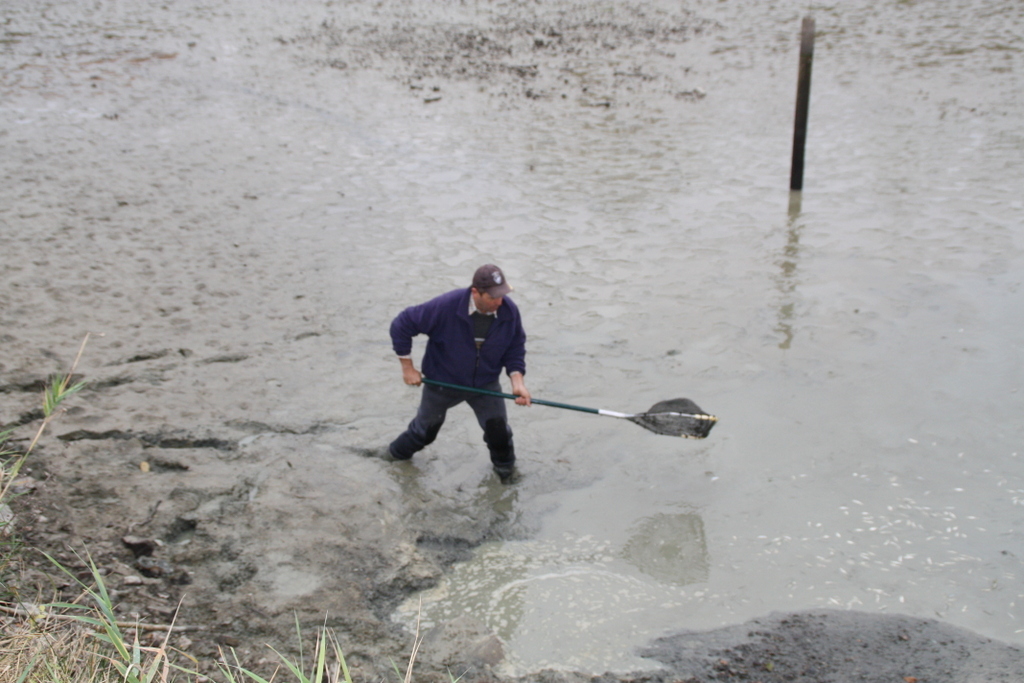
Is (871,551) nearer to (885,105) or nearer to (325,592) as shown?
(325,592)

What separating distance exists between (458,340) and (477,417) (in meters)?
0.56

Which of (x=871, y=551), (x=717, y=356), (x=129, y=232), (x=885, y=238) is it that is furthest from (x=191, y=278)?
(x=885, y=238)

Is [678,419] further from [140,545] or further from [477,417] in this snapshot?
[140,545]

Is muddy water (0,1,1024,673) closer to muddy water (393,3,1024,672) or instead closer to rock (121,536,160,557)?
muddy water (393,3,1024,672)

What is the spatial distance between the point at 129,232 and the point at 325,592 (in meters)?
5.97

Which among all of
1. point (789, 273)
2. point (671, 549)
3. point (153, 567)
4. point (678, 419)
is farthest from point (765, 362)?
point (153, 567)

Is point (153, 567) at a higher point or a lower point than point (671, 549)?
higher

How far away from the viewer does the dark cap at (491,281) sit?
4.49m

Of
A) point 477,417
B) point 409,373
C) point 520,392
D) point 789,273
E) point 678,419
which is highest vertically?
point 409,373

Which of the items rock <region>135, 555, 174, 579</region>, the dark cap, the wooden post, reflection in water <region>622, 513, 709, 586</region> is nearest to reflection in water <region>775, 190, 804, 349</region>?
the wooden post

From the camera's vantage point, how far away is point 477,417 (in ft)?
17.1

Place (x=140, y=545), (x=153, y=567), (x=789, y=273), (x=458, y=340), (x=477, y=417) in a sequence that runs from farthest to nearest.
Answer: (x=789, y=273) → (x=477, y=417) → (x=458, y=340) → (x=140, y=545) → (x=153, y=567)

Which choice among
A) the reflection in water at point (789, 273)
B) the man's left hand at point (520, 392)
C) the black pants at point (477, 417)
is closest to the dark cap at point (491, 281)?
the man's left hand at point (520, 392)

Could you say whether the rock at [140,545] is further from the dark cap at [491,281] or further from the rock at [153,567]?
the dark cap at [491,281]
